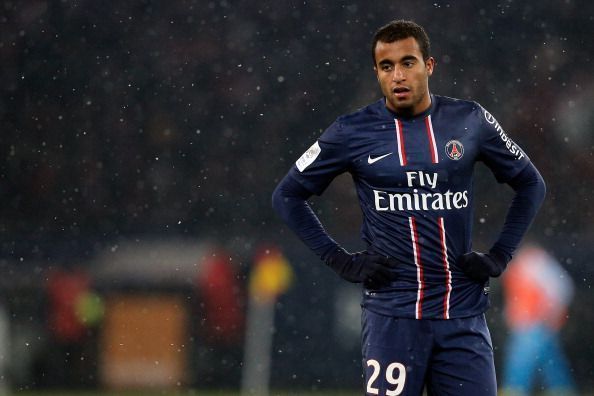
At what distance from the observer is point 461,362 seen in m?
3.73

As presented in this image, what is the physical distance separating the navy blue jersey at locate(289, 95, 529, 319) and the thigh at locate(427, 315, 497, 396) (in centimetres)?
5

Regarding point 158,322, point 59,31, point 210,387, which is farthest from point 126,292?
point 59,31

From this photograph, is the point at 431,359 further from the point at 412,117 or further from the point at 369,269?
the point at 412,117

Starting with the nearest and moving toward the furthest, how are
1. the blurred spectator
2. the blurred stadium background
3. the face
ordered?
the face < the blurred spectator < the blurred stadium background

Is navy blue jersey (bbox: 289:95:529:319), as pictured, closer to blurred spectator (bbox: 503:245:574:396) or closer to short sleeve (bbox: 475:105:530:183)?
short sleeve (bbox: 475:105:530:183)

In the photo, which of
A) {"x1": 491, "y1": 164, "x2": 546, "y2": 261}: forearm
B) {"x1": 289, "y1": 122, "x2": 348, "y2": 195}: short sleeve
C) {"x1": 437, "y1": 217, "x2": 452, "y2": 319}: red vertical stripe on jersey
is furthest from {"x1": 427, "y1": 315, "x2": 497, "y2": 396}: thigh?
{"x1": 289, "y1": 122, "x2": 348, "y2": 195}: short sleeve

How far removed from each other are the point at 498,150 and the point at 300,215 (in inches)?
30.1

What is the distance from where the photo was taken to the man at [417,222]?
3.76 meters

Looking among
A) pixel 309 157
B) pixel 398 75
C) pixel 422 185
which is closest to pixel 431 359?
pixel 422 185

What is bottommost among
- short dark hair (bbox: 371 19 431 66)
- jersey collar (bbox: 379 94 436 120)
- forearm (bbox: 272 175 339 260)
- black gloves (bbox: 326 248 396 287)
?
black gloves (bbox: 326 248 396 287)

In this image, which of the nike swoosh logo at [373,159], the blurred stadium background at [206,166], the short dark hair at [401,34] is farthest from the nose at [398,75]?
the blurred stadium background at [206,166]

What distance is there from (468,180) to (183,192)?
691cm

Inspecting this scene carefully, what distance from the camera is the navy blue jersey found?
382cm

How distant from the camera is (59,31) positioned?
1210 centimetres
